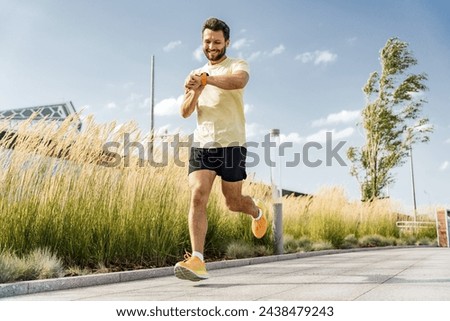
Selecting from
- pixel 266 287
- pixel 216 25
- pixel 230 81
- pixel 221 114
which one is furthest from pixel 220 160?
pixel 266 287

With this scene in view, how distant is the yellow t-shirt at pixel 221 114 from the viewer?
4.64 meters

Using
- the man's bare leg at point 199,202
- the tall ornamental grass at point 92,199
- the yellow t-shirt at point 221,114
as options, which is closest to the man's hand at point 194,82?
the yellow t-shirt at point 221,114

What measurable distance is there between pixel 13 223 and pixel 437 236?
57.1 ft

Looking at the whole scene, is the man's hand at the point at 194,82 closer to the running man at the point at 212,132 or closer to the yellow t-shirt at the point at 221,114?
the running man at the point at 212,132

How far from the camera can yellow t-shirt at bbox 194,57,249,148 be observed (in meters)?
4.64

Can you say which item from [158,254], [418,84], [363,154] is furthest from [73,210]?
[418,84]

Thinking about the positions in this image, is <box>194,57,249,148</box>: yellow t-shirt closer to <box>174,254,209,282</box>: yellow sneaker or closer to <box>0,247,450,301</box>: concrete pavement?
<box>174,254,209,282</box>: yellow sneaker

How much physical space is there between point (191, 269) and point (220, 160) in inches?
37.4

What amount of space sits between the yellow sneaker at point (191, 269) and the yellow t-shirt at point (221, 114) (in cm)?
97

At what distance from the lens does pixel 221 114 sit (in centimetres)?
470

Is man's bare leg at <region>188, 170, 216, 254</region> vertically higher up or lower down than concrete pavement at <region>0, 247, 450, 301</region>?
higher up

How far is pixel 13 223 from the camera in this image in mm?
5652

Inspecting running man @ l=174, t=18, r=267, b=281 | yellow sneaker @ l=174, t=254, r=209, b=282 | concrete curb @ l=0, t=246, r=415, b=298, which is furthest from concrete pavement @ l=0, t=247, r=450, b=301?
running man @ l=174, t=18, r=267, b=281
